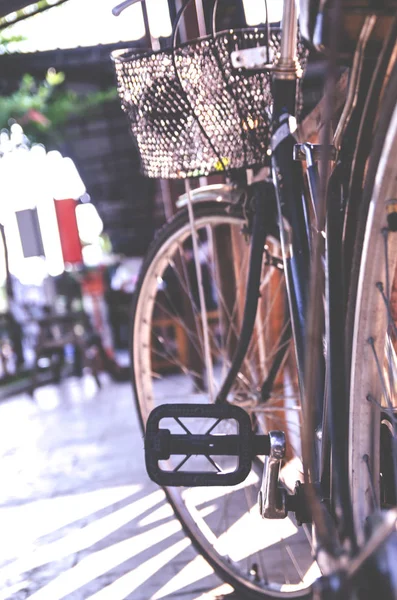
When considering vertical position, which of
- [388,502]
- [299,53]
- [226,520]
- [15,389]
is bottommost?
[15,389]

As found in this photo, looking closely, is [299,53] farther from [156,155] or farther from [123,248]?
[123,248]

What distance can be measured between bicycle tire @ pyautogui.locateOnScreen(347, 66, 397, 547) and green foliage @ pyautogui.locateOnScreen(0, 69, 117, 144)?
6.86m

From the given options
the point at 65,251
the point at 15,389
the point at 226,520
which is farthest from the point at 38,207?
the point at 226,520

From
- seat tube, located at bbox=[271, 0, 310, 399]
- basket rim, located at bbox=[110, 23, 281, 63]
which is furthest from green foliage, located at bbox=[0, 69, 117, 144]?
seat tube, located at bbox=[271, 0, 310, 399]

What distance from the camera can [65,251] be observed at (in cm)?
987

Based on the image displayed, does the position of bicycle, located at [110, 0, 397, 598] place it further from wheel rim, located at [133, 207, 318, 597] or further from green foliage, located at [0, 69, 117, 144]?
green foliage, located at [0, 69, 117, 144]

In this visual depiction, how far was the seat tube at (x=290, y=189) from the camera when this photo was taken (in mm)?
1133

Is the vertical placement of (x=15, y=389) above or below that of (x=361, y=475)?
below

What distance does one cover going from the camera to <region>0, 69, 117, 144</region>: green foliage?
25.0 feet

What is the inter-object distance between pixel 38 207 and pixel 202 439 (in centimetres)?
871

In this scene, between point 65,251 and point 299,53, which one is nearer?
point 299,53

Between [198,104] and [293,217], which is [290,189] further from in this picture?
[198,104]

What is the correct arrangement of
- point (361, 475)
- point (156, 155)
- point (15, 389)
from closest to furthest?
point (361, 475) → point (156, 155) → point (15, 389)

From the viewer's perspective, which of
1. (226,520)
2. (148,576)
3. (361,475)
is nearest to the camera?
(361,475)
